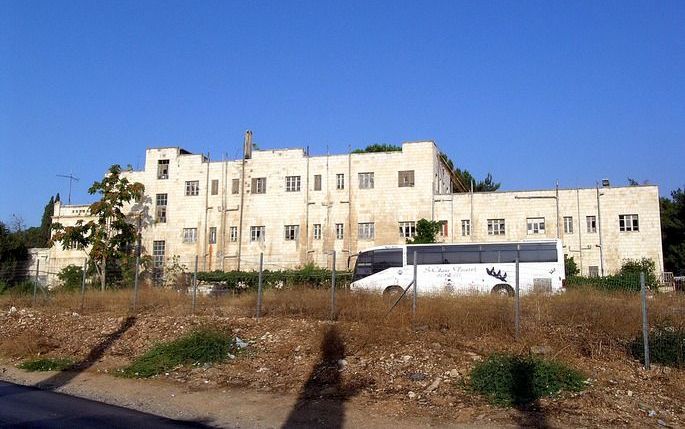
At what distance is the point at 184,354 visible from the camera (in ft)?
47.3

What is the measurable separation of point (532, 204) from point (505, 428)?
38811 mm

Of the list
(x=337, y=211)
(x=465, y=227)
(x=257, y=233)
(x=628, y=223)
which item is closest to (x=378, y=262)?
(x=465, y=227)

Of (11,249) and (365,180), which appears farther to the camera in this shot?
(11,249)

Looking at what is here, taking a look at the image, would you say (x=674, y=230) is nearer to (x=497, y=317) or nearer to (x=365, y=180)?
(x=365, y=180)

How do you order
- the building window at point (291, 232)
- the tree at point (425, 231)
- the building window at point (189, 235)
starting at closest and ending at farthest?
the tree at point (425, 231)
the building window at point (291, 232)
the building window at point (189, 235)

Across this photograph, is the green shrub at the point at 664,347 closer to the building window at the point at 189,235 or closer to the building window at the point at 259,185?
the building window at the point at 259,185

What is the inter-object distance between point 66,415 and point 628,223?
42.5 meters

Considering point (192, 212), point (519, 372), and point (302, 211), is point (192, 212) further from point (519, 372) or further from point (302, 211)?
point (519, 372)

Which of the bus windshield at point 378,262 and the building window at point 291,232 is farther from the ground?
the building window at point 291,232

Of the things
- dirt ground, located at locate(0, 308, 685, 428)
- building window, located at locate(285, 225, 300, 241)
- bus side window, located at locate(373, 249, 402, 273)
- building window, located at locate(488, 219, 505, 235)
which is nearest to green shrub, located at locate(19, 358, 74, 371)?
dirt ground, located at locate(0, 308, 685, 428)

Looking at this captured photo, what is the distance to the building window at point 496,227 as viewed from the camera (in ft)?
151

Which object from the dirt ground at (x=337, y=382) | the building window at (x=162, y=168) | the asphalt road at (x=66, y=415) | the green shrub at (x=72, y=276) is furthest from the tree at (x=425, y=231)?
the asphalt road at (x=66, y=415)

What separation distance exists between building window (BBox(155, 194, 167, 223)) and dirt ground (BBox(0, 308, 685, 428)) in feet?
120

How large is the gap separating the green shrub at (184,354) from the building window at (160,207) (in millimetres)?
40285
